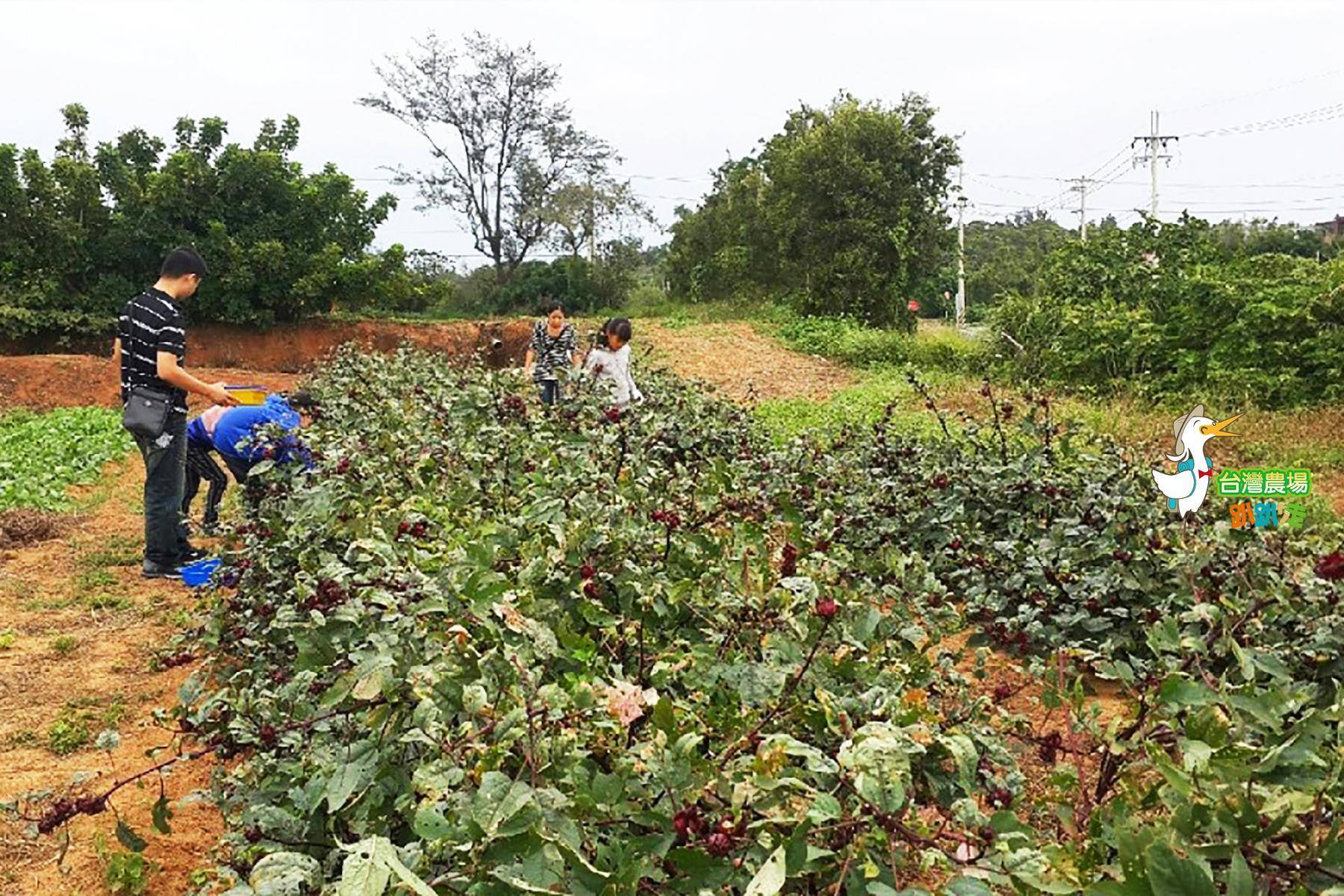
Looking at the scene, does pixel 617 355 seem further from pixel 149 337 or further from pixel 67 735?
pixel 67 735

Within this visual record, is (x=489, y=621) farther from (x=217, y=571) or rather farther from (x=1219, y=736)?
(x=217, y=571)

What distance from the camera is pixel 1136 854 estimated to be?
3.59 feet

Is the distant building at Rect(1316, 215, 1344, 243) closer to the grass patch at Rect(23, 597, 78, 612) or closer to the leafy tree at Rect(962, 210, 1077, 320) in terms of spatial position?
the leafy tree at Rect(962, 210, 1077, 320)

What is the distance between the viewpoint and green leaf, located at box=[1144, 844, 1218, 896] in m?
0.99

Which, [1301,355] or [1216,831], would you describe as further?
[1301,355]

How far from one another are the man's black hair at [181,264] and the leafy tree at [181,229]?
45.1 feet

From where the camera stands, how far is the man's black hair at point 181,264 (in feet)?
16.7

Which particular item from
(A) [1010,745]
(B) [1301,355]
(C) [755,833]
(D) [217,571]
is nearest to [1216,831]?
(C) [755,833]

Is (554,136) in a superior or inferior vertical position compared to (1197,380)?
superior

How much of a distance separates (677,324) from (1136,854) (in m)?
19.5

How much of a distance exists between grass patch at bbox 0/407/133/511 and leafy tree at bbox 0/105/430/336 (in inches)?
195

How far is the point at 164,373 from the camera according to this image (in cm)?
491

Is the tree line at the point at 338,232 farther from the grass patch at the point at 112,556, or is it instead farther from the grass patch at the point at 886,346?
the grass patch at the point at 112,556

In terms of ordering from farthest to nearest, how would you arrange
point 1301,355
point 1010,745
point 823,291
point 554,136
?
point 554,136
point 823,291
point 1301,355
point 1010,745
